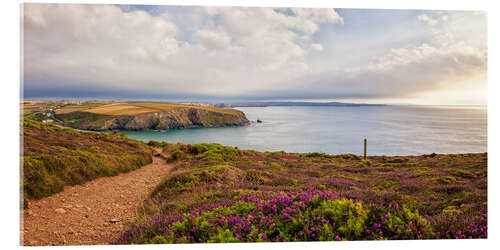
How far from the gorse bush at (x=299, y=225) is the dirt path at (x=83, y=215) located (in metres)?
1.56

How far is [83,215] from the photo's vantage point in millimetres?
4418

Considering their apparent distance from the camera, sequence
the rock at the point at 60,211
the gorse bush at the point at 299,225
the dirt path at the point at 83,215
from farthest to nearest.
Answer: the rock at the point at 60,211, the dirt path at the point at 83,215, the gorse bush at the point at 299,225

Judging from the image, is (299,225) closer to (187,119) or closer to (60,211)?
(60,211)

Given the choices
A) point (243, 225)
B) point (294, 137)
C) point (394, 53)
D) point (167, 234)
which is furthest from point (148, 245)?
point (294, 137)

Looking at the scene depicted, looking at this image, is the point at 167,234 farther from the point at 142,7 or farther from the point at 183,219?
the point at 142,7

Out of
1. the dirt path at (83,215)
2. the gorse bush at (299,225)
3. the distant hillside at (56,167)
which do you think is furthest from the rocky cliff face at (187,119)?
the gorse bush at (299,225)

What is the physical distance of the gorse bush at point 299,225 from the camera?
8.05 ft

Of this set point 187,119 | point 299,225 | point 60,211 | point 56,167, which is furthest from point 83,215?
point 187,119

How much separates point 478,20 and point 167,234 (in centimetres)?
777

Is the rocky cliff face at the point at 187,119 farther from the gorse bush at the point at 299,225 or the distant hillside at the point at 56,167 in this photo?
the gorse bush at the point at 299,225

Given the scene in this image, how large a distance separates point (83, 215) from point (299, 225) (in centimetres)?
457

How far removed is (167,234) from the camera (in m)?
2.69

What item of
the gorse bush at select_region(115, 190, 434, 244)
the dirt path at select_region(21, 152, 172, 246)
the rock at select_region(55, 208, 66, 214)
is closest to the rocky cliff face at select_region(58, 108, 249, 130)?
the dirt path at select_region(21, 152, 172, 246)

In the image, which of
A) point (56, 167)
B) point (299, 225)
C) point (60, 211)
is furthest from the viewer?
point (56, 167)
